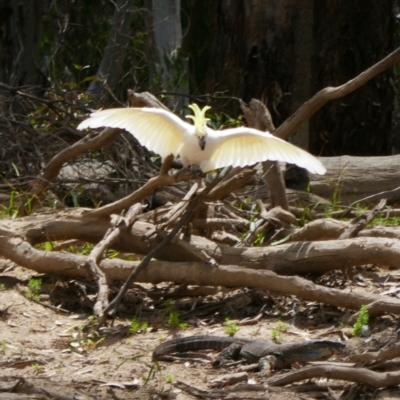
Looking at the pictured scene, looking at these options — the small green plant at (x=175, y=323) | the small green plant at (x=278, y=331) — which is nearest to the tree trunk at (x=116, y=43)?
the small green plant at (x=175, y=323)

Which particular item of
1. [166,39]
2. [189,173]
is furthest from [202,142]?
[166,39]

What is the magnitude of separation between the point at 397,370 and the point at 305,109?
2.31 metres

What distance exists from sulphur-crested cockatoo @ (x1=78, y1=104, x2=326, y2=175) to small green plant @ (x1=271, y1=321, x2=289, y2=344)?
0.95 meters

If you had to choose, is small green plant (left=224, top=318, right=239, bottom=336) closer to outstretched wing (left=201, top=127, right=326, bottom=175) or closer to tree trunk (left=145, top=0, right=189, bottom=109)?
outstretched wing (left=201, top=127, right=326, bottom=175)

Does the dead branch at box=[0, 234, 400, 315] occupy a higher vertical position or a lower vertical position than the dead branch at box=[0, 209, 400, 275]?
lower

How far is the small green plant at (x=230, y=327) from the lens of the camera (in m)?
5.38

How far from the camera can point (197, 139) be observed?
554cm

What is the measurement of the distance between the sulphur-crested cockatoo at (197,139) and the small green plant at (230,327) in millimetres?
897

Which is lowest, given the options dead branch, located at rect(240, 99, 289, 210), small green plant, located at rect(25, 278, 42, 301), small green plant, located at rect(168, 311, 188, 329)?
small green plant, located at rect(168, 311, 188, 329)

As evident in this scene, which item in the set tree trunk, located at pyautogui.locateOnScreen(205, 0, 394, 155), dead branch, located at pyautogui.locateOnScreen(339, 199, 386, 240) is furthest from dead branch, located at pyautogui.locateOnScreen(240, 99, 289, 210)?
tree trunk, located at pyautogui.locateOnScreen(205, 0, 394, 155)

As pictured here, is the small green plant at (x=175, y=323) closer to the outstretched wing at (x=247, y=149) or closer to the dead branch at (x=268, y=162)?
the outstretched wing at (x=247, y=149)

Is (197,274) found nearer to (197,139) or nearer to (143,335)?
(143,335)

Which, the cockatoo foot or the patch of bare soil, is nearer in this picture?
the patch of bare soil

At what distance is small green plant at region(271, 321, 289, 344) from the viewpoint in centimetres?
527
